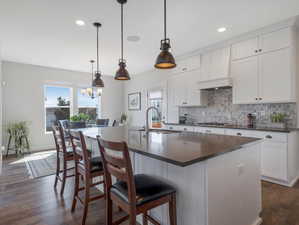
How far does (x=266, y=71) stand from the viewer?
117 inches

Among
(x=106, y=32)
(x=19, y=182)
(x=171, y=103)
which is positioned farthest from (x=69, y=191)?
(x=171, y=103)

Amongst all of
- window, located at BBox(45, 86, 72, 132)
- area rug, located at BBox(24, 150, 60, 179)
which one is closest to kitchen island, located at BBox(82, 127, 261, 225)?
area rug, located at BBox(24, 150, 60, 179)

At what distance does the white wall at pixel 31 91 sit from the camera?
→ 4797mm

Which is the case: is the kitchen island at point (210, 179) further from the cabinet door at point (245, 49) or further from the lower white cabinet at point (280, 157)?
the cabinet door at point (245, 49)

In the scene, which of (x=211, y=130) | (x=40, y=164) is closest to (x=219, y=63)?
(x=211, y=130)

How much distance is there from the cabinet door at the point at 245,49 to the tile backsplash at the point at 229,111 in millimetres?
779

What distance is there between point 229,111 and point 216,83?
2.45 ft

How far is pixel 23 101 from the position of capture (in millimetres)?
5020

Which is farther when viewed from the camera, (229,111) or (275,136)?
(229,111)

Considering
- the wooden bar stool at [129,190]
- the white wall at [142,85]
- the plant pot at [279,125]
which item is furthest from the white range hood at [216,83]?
the wooden bar stool at [129,190]

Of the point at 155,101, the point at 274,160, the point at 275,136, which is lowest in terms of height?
the point at 274,160

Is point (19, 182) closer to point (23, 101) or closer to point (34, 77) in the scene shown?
point (23, 101)

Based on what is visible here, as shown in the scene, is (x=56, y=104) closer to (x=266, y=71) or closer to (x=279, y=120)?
(x=266, y=71)

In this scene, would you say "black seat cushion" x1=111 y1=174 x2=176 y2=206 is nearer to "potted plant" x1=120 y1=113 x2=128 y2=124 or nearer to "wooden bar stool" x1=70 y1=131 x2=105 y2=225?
"wooden bar stool" x1=70 y1=131 x2=105 y2=225
